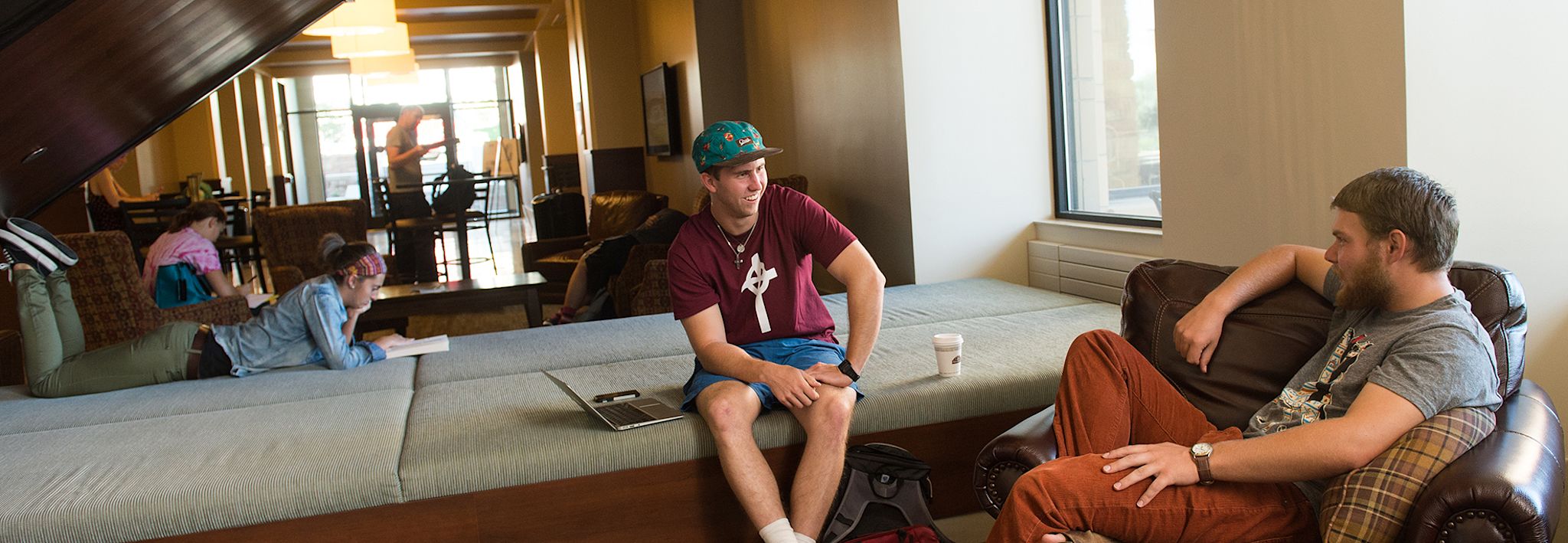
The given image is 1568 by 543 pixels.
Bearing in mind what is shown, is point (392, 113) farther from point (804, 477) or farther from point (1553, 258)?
point (1553, 258)

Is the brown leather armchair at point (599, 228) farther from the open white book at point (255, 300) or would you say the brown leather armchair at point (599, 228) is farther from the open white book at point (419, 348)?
the open white book at point (419, 348)

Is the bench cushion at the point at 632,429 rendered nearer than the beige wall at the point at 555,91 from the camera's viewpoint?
Yes

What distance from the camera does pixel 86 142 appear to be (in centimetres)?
441

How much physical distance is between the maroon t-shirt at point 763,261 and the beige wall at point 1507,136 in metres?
1.43

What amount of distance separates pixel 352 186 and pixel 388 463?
1870 centimetres

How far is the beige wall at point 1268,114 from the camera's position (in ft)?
8.72

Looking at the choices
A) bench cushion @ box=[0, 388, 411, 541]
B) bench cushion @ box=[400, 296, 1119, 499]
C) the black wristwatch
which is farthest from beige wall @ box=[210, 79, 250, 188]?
the black wristwatch

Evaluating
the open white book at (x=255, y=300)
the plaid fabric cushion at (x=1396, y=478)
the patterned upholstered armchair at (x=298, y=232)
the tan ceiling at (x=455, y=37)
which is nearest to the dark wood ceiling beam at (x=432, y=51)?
the tan ceiling at (x=455, y=37)

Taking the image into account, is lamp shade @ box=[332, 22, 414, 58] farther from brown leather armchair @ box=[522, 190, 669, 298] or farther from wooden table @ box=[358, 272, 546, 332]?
wooden table @ box=[358, 272, 546, 332]

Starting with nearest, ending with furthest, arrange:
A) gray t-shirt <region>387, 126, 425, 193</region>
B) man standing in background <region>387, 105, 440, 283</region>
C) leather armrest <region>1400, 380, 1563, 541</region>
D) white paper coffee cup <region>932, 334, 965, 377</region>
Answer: leather armrest <region>1400, 380, 1563, 541</region>
white paper coffee cup <region>932, 334, 965, 377</region>
man standing in background <region>387, 105, 440, 283</region>
gray t-shirt <region>387, 126, 425, 193</region>

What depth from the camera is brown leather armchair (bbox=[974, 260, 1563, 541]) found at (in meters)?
1.61

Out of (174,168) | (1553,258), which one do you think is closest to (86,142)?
(1553,258)

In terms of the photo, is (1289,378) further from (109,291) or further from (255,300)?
(255,300)

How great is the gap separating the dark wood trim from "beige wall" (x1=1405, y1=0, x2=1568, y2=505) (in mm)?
1439
